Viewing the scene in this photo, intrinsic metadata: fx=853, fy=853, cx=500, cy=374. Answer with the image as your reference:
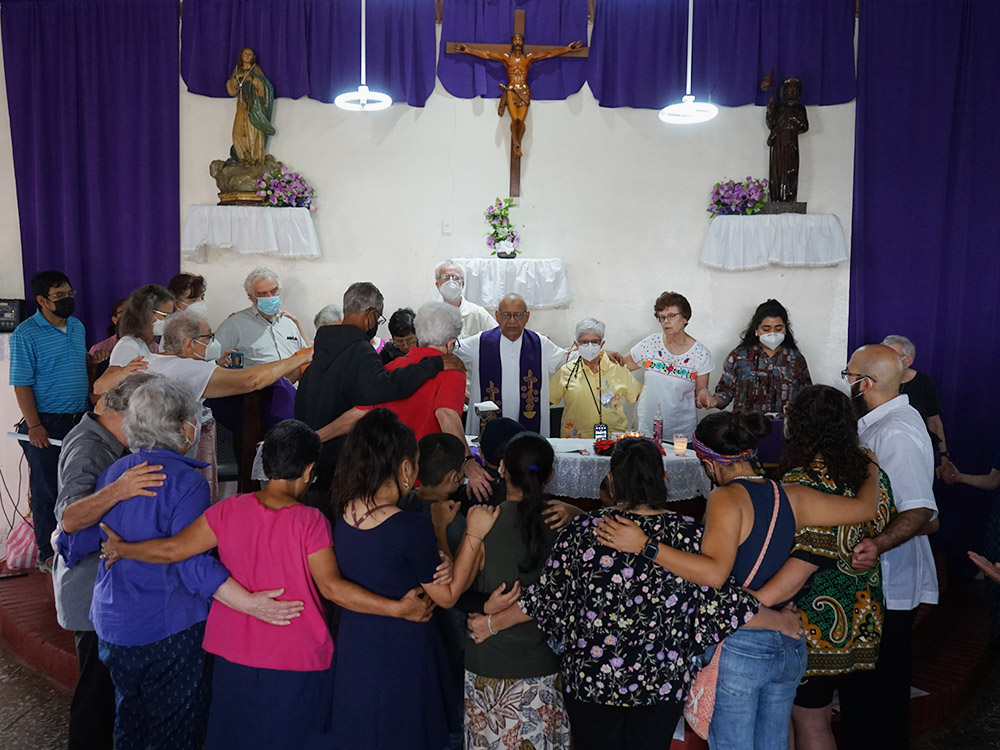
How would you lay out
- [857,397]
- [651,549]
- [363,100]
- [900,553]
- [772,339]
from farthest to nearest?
[772,339] → [363,100] → [857,397] → [900,553] → [651,549]

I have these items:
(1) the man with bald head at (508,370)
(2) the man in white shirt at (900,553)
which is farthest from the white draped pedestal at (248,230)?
(2) the man in white shirt at (900,553)

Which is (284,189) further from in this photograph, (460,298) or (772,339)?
(772,339)

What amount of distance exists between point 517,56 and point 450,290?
2.04m

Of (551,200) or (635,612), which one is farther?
(551,200)

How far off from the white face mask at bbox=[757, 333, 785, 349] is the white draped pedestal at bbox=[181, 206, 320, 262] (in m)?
3.44

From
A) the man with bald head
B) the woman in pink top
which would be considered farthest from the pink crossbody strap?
the man with bald head

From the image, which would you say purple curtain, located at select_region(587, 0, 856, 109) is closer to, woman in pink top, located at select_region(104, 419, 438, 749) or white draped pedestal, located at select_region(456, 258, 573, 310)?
white draped pedestal, located at select_region(456, 258, 573, 310)

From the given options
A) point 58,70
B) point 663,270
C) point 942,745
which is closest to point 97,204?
point 58,70

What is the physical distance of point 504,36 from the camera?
21.4 feet

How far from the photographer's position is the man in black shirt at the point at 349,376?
349 centimetres

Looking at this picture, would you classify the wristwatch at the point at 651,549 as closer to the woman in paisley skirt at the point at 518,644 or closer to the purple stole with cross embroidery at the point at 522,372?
the woman in paisley skirt at the point at 518,644

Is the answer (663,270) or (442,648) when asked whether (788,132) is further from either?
(442,648)

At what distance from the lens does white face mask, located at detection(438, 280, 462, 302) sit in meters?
5.72

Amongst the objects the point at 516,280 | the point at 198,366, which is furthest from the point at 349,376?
the point at 516,280
